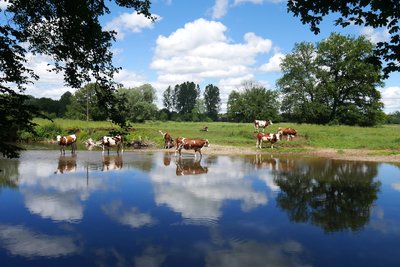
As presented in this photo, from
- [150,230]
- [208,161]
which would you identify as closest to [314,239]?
[150,230]

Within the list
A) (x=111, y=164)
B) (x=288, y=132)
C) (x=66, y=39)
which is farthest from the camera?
(x=288, y=132)

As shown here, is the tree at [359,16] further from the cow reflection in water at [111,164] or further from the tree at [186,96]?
the tree at [186,96]

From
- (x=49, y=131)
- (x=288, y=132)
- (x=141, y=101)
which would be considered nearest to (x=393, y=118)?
(x=288, y=132)

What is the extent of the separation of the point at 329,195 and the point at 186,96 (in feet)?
418

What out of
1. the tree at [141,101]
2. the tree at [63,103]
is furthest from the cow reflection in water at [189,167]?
the tree at [63,103]

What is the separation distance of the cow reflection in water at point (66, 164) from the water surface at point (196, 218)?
0.29 meters

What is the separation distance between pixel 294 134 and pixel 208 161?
15.2 m

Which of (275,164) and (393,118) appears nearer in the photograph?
(275,164)

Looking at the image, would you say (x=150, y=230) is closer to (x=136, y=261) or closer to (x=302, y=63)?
(x=136, y=261)

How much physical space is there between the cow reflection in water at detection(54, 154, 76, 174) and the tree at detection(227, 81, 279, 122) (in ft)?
176

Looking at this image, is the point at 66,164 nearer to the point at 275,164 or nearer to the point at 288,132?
the point at 275,164

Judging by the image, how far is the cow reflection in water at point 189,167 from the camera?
17.2 metres

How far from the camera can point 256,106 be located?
7375 cm

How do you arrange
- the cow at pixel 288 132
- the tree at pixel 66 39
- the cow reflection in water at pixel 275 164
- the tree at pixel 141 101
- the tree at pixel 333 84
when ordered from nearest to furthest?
the tree at pixel 66 39 < the cow reflection in water at pixel 275 164 < the cow at pixel 288 132 < the tree at pixel 333 84 < the tree at pixel 141 101
